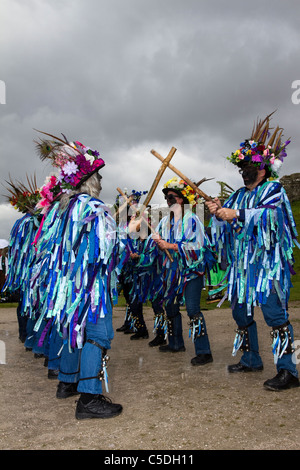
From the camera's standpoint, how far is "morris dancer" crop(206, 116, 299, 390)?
368 cm

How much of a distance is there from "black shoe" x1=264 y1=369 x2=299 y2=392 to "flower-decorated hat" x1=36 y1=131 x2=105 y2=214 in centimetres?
237

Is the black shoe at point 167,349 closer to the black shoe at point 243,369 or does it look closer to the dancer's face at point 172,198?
the black shoe at point 243,369

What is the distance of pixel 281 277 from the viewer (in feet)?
12.1

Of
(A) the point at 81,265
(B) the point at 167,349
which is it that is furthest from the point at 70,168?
(B) the point at 167,349

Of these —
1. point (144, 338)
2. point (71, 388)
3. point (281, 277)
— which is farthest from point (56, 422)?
point (144, 338)

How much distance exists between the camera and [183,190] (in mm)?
5090

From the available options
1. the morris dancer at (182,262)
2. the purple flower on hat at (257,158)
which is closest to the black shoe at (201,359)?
the morris dancer at (182,262)

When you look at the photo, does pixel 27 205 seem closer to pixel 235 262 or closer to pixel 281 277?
pixel 235 262

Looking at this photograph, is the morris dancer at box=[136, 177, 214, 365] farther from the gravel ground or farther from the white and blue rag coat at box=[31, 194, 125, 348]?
the white and blue rag coat at box=[31, 194, 125, 348]

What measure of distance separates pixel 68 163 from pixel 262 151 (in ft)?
6.15

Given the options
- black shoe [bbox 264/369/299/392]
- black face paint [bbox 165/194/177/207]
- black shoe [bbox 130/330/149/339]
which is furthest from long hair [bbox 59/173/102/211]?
black shoe [bbox 130/330/149/339]

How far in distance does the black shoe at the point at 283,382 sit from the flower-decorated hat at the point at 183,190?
227 cm
